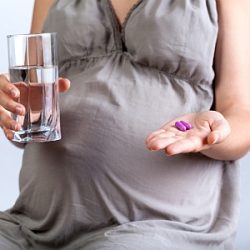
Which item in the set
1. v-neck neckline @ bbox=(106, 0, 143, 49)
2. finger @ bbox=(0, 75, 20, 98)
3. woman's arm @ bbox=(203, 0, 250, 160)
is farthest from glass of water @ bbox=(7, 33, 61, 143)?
woman's arm @ bbox=(203, 0, 250, 160)

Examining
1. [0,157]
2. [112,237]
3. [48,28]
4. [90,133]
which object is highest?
[48,28]

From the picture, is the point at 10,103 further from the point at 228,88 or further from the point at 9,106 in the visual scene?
the point at 228,88

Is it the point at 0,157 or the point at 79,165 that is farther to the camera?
the point at 0,157

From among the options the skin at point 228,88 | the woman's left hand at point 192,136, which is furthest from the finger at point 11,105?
the woman's left hand at point 192,136

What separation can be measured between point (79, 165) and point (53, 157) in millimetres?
42

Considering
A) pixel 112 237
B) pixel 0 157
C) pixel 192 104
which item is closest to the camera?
pixel 112 237

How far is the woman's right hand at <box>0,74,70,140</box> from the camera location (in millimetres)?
852

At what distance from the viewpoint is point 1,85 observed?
895mm

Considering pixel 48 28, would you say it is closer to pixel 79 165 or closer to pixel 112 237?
pixel 79 165

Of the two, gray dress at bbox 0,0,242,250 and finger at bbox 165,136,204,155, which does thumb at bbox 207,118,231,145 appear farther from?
gray dress at bbox 0,0,242,250

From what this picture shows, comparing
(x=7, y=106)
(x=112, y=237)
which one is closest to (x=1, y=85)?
(x=7, y=106)

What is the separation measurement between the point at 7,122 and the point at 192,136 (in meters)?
0.25

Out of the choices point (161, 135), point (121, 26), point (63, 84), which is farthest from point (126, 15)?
point (161, 135)

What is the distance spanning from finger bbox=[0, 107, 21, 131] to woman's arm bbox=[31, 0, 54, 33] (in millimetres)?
264
